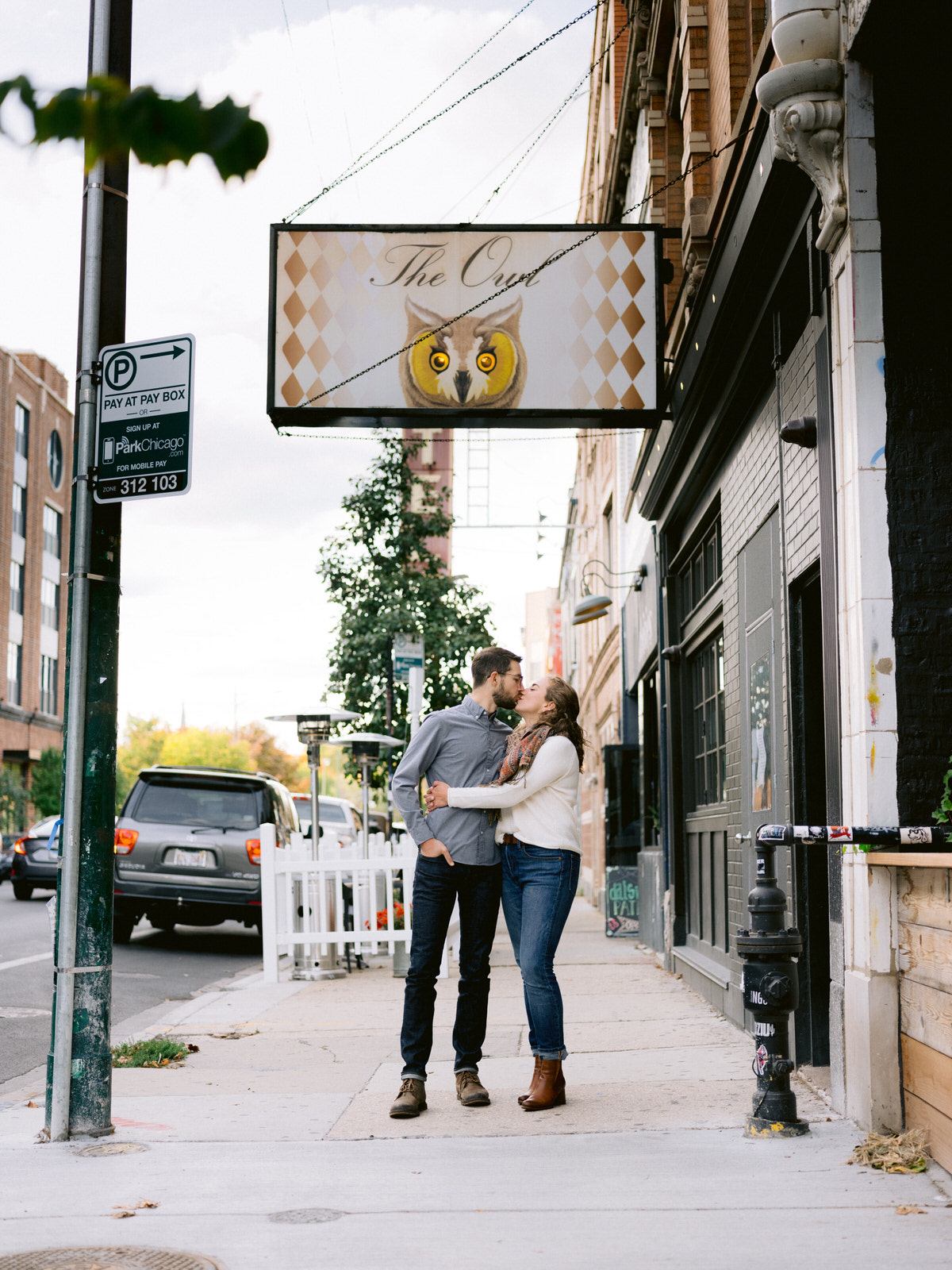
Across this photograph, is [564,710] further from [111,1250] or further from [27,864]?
[27,864]

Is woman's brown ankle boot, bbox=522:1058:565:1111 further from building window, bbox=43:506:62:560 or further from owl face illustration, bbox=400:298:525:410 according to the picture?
building window, bbox=43:506:62:560

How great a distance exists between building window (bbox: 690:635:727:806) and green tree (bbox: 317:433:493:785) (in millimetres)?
11828

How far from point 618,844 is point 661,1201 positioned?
40.6 ft

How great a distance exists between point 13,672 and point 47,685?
3.85m

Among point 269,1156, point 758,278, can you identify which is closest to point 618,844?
point 758,278

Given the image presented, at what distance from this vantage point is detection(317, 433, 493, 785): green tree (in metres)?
23.1

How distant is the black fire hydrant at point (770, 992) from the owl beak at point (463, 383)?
4.23 m

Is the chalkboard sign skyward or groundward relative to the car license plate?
groundward

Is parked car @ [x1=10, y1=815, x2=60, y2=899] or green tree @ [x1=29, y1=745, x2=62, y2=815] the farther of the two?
green tree @ [x1=29, y1=745, x2=62, y2=815]

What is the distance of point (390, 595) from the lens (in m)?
23.0

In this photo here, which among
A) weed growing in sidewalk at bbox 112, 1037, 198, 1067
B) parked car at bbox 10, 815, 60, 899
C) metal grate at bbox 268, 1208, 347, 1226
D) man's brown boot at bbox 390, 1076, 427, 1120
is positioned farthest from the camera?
parked car at bbox 10, 815, 60, 899

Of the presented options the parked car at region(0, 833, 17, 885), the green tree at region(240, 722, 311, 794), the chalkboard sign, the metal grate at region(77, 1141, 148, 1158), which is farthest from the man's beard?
the green tree at region(240, 722, 311, 794)

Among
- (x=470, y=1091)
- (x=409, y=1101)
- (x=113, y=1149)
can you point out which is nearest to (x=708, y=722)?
(x=470, y=1091)

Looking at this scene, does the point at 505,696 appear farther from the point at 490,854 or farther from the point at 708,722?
the point at 708,722
